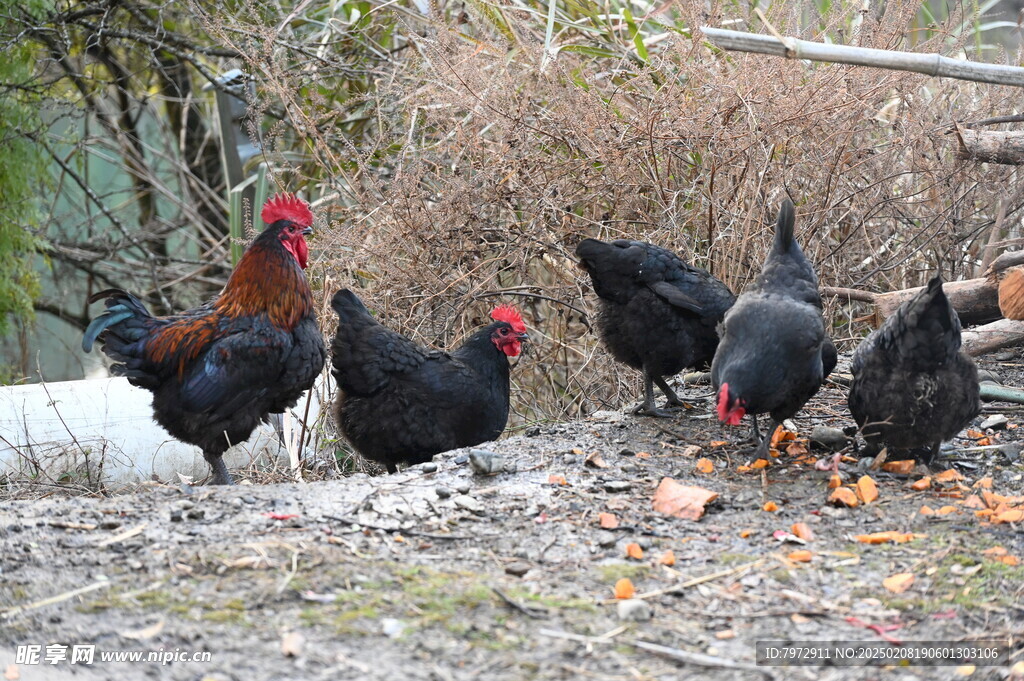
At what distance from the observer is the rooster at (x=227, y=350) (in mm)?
4656

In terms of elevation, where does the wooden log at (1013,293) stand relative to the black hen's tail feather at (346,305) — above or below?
above

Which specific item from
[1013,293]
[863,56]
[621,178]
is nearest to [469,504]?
[863,56]

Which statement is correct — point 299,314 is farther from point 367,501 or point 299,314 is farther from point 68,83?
point 68,83

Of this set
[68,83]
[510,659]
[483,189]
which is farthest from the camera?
[68,83]

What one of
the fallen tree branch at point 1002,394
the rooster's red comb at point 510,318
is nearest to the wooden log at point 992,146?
the fallen tree branch at point 1002,394

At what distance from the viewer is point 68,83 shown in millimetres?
9406

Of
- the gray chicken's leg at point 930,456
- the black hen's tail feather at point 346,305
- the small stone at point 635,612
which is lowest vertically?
the small stone at point 635,612

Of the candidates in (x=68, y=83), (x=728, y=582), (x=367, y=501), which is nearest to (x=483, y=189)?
(x=367, y=501)

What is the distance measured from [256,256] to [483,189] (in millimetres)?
1833

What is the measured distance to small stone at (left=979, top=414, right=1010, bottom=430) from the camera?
16.4 ft

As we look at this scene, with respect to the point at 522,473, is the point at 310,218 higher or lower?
higher

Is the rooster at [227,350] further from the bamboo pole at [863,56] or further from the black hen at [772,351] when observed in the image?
the bamboo pole at [863,56]

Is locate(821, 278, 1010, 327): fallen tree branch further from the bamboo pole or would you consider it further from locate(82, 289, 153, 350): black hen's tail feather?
locate(82, 289, 153, 350): black hen's tail feather

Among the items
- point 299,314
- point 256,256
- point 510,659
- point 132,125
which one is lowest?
point 510,659
